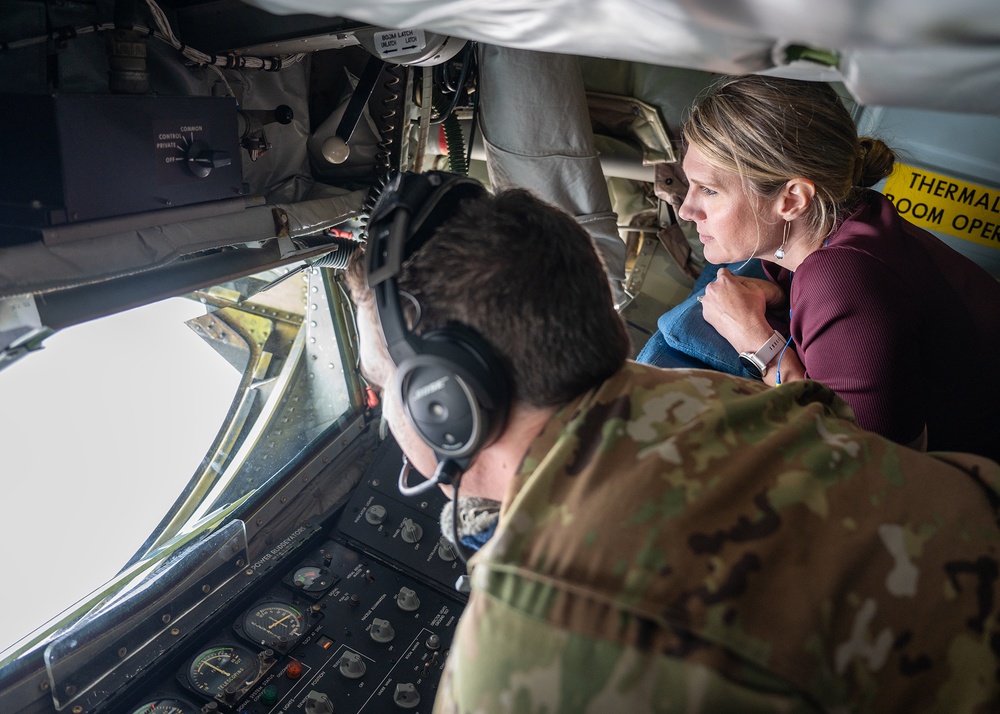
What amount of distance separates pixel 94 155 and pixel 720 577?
0.97m

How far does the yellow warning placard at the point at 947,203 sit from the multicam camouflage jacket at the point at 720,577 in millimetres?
1723

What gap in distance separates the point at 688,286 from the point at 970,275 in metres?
1.30

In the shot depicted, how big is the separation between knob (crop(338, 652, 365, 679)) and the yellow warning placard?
6.42 feet

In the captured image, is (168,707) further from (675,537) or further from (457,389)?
(675,537)

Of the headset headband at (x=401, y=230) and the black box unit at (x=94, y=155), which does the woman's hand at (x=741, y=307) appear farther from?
the black box unit at (x=94, y=155)

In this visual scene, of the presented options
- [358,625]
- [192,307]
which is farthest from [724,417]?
[192,307]

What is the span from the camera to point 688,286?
9.67 feet

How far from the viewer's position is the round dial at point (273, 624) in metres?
1.61

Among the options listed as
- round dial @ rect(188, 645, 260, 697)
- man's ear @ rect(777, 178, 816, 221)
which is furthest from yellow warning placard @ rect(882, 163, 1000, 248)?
round dial @ rect(188, 645, 260, 697)

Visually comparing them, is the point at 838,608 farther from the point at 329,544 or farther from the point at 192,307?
the point at 192,307

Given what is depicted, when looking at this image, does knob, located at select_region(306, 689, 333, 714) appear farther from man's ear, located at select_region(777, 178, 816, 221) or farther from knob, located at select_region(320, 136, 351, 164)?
man's ear, located at select_region(777, 178, 816, 221)

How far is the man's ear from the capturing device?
5.74 feet

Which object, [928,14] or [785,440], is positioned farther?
[785,440]

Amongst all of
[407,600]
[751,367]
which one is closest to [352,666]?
[407,600]
